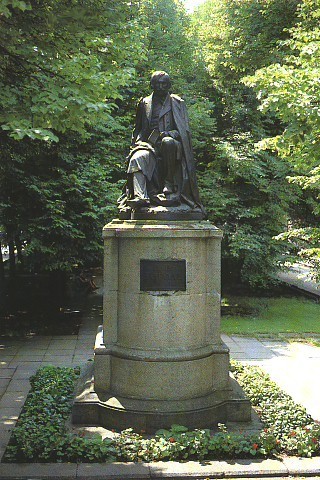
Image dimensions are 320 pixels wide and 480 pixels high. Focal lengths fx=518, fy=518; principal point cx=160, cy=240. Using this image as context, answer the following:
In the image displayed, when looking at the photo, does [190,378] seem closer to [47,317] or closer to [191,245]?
[191,245]

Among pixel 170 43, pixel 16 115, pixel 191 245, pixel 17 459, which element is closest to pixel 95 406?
pixel 17 459

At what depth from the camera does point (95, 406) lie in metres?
6.99

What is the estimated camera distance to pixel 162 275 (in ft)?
22.9

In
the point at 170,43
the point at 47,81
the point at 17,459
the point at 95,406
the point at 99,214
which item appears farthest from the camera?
the point at 170,43

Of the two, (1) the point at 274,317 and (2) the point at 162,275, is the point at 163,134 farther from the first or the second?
(1) the point at 274,317

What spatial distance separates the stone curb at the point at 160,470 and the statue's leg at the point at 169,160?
144 inches

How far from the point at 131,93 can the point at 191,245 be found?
12209 millimetres

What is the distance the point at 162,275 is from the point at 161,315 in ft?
1.77

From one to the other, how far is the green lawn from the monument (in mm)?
7353

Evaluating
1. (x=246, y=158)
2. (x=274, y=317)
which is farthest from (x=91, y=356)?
(x=246, y=158)

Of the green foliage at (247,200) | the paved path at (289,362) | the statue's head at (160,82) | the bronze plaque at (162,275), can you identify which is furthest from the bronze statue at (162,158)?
the green foliage at (247,200)

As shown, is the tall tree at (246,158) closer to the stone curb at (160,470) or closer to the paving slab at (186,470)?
the stone curb at (160,470)

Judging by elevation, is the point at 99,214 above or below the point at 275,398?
above

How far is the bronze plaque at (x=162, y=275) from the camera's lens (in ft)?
22.9
